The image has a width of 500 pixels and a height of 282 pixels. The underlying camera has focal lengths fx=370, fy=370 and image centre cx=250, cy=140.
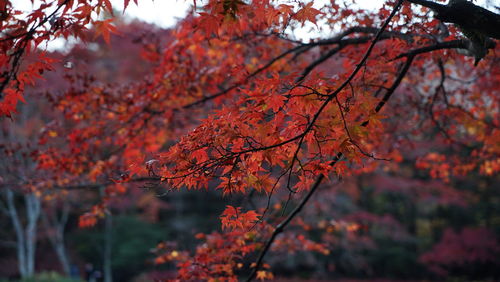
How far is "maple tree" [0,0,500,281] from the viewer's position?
2246 mm

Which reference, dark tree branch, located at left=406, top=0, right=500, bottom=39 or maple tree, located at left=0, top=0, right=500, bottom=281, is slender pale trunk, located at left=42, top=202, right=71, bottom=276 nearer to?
maple tree, located at left=0, top=0, right=500, bottom=281

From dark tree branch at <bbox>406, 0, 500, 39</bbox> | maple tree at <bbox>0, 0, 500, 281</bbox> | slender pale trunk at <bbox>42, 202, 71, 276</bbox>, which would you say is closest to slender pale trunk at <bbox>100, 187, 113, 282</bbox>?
slender pale trunk at <bbox>42, 202, 71, 276</bbox>

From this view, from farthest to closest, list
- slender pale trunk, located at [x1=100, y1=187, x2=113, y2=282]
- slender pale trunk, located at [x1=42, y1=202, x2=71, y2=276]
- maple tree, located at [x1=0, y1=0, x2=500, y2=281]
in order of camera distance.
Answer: slender pale trunk, located at [x1=100, y1=187, x2=113, y2=282], slender pale trunk, located at [x1=42, y1=202, x2=71, y2=276], maple tree, located at [x1=0, y1=0, x2=500, y2=281]

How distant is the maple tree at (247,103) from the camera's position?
2.25 m

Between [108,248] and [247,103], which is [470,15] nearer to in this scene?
[247,103]

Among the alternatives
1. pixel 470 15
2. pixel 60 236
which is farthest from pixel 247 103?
pixel 60 236

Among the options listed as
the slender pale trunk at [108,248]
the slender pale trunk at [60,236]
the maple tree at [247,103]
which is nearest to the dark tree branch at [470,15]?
the maple tree at [247,103]

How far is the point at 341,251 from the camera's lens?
13.6 metres

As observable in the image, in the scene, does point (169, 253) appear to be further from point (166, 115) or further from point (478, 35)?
point (478, 35)

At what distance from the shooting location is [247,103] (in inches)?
94.8

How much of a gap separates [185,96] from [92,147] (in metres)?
1.40

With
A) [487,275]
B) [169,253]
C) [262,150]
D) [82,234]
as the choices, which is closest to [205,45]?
[169,253]

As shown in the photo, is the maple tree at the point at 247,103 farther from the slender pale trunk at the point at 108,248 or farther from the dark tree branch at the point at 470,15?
the slender pale trunk at the point at 108,248

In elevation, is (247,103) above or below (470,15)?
below
